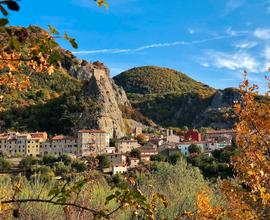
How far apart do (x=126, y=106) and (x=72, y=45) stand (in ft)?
372

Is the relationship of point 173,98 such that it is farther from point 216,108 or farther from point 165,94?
point 216,108

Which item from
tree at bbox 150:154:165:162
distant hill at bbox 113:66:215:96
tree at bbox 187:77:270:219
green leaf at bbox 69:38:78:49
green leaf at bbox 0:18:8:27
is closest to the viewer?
green leaf at bbox 0:18:8:27

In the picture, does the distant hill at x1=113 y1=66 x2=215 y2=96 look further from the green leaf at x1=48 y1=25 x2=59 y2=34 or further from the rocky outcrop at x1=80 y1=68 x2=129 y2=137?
the green leaf at x1=48 y1=25 x2=59 y2=34

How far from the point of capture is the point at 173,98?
13675 centimetres

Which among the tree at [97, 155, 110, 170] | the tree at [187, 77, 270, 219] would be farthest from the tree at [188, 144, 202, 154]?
the tree at [187, 77, 270, 219]

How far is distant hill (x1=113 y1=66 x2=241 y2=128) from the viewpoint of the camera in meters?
121

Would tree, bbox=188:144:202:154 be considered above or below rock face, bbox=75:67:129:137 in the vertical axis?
below

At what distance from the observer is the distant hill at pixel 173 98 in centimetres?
12075

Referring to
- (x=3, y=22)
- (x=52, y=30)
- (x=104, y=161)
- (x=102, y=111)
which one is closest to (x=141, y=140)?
(x=102, y=111)

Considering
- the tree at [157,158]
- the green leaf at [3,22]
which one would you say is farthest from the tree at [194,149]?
the green leaf at [3,22]

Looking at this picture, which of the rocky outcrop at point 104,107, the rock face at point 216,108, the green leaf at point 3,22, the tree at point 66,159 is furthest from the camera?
the rock face at point 216,108

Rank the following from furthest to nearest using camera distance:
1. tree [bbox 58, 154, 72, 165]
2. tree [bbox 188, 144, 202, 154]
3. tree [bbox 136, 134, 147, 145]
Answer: tree [bbox 136, 134, 147, 145]
tree [bbox 188, 144, 202, 154]
tree [bbox 58, 154, 72, 165]

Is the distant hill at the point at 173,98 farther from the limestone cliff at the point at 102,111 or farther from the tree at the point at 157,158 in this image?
the tree at the point at 157,158

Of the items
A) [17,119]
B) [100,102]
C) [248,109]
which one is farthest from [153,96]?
[248,109]
